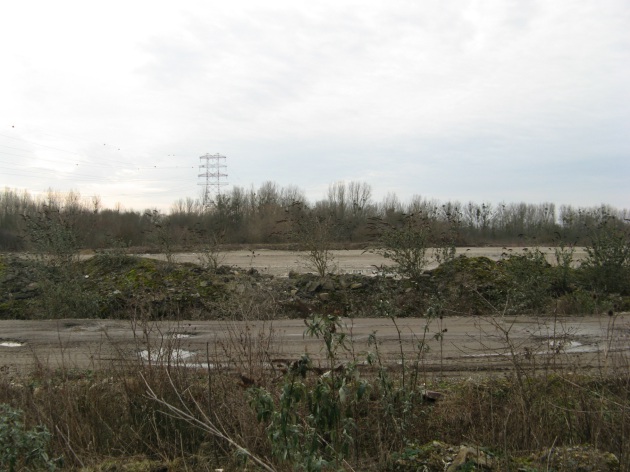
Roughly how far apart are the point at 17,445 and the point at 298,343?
6309 millimetres

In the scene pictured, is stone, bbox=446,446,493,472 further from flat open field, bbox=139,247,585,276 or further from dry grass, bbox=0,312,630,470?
flat open field, bbox=139,247,585,276

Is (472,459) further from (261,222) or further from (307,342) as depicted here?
(261,222)

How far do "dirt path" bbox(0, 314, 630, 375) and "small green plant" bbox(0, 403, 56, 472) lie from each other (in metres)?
1.51

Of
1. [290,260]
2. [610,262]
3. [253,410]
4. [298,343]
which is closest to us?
[253,410]

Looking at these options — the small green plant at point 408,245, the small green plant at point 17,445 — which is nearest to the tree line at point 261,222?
the small green plant at point 408,245

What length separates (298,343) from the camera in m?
10.2

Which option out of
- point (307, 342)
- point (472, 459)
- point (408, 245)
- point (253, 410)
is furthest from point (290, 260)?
point (472, 459)

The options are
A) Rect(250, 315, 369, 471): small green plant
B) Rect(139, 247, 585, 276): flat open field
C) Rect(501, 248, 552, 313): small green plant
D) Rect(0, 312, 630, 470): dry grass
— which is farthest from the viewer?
Rect(139, 247, 585, 276): flat open field

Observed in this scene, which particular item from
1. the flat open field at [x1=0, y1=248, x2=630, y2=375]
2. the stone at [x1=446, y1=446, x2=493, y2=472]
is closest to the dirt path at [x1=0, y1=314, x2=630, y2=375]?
the flat open field at [x1=0, y1=248, x2=630, y2=375]

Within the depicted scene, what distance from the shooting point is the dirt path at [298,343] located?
6176 mm

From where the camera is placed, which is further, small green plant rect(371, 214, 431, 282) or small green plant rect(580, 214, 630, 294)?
small green plant rect(371, 214, 431, 282)

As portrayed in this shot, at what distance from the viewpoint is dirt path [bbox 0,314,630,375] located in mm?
6176

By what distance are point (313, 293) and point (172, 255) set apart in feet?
18.6

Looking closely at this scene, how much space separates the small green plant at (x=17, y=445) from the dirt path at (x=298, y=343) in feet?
4.94
